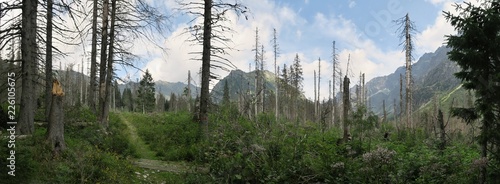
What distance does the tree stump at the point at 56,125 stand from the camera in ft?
25.3

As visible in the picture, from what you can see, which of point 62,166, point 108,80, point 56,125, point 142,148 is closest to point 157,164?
point 142,148

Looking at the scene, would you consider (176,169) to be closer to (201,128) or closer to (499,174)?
(201,128)

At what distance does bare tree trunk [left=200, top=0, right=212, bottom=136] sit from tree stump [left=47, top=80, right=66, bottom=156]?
18.8 feet

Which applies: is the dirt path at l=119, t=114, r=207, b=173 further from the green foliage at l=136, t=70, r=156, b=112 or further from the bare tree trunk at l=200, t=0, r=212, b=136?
the green foliage at l=136, t=70, r=156, b=112

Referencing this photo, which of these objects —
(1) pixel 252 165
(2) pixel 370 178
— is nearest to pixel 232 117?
(1) pixel 252 165

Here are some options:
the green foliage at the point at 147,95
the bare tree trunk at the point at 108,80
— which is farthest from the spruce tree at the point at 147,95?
the bare tree trunk at the point at 108,80

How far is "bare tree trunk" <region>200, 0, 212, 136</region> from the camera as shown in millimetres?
13188

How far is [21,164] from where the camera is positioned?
217 inches

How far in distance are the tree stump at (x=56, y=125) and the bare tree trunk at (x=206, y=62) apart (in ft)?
18.8

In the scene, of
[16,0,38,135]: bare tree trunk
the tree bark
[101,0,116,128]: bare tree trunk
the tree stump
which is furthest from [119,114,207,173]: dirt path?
the tree bark

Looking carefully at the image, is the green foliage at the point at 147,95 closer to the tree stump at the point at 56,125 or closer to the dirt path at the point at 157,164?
the dirt path at the point at 157,164

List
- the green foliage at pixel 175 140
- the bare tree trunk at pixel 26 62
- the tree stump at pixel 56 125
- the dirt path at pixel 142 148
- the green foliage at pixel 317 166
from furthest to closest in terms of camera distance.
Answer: the dirt path at pixel 142 148
the green foliage at pixel 175 140
the bare tree trunk at pixel 26 62
the tree stump at pixel 56 125
the green foliage at pixel 317 166

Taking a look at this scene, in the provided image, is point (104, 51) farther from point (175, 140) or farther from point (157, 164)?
point (157, 164)

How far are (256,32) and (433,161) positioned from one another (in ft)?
123
